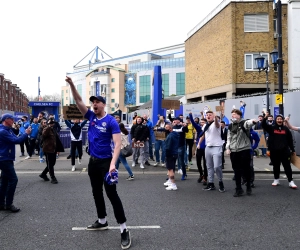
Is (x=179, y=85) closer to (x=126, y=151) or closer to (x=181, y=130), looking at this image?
(x=181, y=130)

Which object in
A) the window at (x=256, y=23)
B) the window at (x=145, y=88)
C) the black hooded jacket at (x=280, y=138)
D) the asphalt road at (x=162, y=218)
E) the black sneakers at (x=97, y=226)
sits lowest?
the asphalt road at (x=162, y=218)

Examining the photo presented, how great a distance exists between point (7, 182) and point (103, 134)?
9.13 feet

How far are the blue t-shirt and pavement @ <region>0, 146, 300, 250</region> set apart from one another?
3.97ft

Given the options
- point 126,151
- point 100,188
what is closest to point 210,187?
point 126,151

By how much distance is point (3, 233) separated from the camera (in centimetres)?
489

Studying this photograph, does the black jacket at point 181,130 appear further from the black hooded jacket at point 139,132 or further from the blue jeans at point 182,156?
the black hooded jacket at point 139,132

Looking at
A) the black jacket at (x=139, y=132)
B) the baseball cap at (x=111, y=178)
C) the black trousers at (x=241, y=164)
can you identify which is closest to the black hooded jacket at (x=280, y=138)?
the black trousers at (x=241, y=164)

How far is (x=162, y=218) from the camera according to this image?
18.6 feet

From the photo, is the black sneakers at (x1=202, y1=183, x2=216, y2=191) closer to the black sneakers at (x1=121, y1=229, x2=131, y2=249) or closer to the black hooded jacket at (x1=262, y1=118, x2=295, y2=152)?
the black hooded jacket at (x1=262, y1=118, x2=295, y2=152)

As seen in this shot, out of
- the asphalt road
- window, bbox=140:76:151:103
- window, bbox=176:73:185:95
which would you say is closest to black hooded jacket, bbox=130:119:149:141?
the asphalt road

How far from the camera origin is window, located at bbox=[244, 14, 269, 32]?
2425 centimetres

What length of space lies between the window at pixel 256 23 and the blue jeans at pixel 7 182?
2209 cm

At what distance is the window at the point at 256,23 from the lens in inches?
955

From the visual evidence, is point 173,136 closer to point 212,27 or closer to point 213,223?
point 213,223
